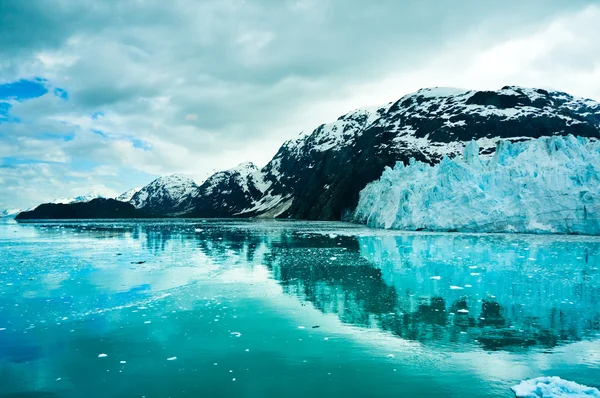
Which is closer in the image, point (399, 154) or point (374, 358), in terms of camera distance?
point (374, 358)

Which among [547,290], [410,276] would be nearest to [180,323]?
[410,276]

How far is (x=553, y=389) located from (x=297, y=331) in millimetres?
6598

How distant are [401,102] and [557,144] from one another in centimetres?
13969

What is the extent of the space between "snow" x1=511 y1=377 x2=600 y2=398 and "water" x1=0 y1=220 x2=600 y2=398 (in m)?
0.29

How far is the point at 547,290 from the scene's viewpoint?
1702 cm

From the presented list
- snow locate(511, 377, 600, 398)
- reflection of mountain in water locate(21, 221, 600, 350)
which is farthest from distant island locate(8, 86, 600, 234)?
snow locate(511, 377, 600, 398)

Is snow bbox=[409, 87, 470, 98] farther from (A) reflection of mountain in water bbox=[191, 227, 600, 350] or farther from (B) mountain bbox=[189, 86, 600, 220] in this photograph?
(A) reflection of mountain in water bbox=[191, 227, 600, 350]

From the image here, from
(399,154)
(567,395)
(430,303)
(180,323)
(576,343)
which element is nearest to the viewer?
(567,395)

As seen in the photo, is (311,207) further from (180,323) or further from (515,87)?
(180,323)

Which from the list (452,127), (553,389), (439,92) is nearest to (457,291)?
(553,389)

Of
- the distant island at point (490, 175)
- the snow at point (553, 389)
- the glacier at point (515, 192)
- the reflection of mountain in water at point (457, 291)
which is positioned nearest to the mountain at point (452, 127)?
the distant island at point (490, 175)

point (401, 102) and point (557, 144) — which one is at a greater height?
point (401, 102)

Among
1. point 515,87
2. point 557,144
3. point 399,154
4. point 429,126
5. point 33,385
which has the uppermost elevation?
Result: point 515,87

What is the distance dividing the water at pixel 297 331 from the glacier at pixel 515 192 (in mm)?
29350
